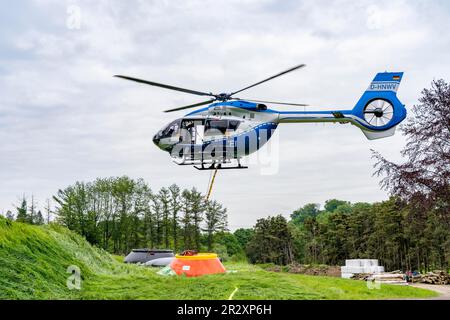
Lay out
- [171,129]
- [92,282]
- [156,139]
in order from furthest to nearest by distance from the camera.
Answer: [156,139], [171,129], [92,282]

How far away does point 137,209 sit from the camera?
3234 centimetres

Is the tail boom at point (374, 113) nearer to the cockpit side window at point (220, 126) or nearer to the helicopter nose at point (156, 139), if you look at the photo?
the cockpit side window at point (220, 126)

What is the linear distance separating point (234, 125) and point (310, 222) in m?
35.5

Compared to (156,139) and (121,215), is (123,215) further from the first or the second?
(156,139)

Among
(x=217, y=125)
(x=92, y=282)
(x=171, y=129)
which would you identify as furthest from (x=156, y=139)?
(x=92, y=282)

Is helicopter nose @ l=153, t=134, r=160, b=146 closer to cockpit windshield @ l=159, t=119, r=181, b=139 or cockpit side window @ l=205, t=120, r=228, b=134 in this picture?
cockpit windshield @ l=159, t=119, r=181, b=139

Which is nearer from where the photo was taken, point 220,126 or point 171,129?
point 220,126

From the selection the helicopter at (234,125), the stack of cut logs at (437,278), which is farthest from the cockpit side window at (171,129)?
the stack of cut logs at (437,278)

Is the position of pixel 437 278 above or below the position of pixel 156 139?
below

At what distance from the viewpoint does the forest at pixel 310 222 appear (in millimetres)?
19500

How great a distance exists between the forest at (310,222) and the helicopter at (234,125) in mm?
5042

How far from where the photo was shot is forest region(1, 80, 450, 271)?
19.5 metres

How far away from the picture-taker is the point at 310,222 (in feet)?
160
